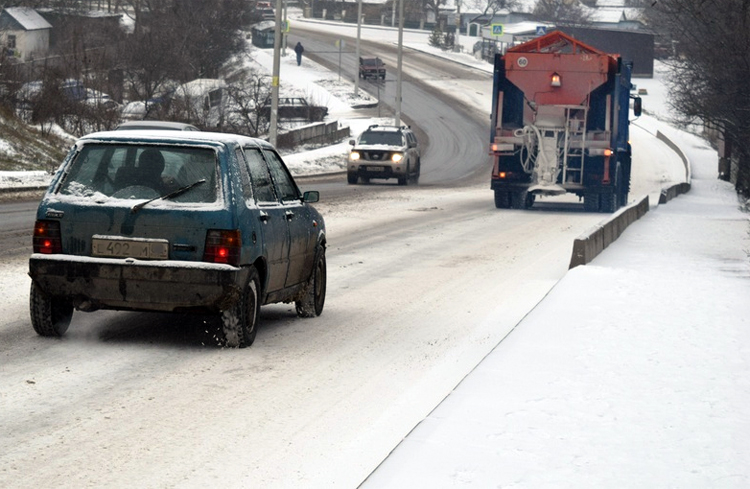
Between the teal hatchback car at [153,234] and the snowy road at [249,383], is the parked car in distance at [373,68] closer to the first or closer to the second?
the snowy road at [249,383]

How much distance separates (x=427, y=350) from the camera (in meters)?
10.2

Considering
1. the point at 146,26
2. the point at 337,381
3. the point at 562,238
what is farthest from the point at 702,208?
the point at 146,26

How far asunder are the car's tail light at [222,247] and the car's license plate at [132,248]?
0.98 ft

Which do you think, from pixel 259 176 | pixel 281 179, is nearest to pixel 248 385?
pixel 259 176

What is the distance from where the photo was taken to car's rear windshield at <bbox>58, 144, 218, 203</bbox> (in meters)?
9.65

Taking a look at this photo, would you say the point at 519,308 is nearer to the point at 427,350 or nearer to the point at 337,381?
the point at 427,350

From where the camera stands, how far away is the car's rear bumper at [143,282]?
938 cm

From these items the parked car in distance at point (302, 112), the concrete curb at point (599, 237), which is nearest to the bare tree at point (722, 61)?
the concrete curb at point (599, 237)

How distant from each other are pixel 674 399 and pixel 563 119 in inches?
860

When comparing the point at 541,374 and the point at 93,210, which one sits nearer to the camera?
the point at 541,374

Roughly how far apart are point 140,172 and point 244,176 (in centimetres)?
78

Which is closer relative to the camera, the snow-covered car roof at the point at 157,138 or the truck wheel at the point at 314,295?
the snow-covered car roof at the point at 157,138

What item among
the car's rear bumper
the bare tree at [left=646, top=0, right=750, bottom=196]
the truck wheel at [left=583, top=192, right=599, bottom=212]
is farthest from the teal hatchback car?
the truck wheel at [left=583, top=192, right=599, bottom=212]

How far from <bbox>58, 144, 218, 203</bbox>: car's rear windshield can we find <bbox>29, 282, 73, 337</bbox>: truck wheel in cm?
78
